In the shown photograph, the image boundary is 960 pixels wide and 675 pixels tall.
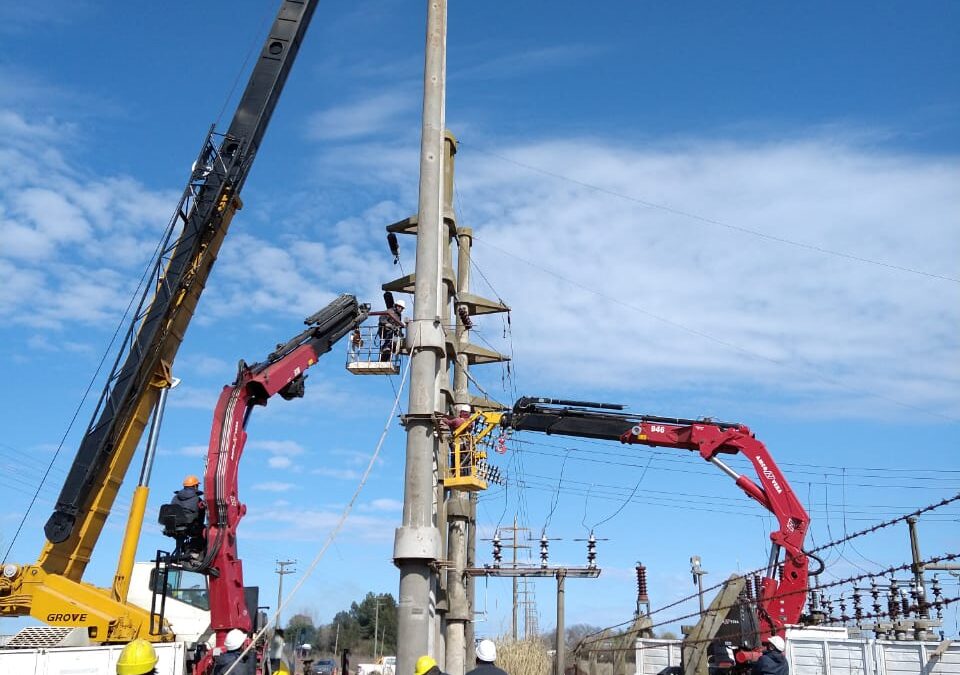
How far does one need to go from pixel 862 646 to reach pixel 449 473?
→ 7.67m

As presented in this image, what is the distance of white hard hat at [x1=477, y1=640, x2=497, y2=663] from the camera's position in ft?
23.0

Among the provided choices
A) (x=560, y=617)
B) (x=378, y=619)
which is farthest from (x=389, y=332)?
(x=378, y=619)

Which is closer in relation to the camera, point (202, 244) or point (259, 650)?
point (259, 650)

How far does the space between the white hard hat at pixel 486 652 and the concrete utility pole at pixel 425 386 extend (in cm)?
749

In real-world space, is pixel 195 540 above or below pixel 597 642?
above

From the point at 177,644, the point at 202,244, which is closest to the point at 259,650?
the point at 177,644

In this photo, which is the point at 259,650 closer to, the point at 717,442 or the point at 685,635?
the point at 685,635

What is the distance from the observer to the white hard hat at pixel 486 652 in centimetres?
701

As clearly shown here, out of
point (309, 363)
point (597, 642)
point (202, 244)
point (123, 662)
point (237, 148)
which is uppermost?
point (237, 148)

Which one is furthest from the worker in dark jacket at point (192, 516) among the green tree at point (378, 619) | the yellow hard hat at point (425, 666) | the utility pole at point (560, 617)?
the green tree at point (378, 619)

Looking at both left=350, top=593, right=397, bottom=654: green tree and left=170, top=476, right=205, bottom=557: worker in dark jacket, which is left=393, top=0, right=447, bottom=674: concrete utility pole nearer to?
left=170, top=476, right=205, bottom=557: worker in dark jacket

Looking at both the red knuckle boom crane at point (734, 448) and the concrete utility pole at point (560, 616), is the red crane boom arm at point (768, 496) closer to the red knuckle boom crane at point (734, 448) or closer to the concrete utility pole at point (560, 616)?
the red knuckle boom crane at point (734, 448)

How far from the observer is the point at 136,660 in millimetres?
5074

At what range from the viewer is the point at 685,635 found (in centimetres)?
1914
